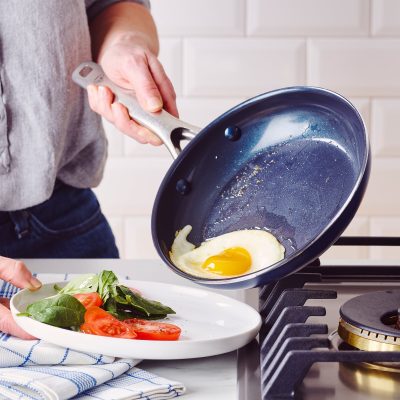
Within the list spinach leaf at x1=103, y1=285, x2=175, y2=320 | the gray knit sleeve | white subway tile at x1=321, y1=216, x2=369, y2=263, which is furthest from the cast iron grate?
white subway tile at x1=321, y1=216, x2=369, y2=263

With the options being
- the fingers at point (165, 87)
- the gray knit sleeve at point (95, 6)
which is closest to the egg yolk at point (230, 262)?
the fingers at point (165, 87)

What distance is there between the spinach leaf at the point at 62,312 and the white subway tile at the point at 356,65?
1521mm

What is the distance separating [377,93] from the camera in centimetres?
214

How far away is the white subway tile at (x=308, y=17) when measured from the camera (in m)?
2.11

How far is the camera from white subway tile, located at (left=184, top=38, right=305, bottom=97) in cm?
212

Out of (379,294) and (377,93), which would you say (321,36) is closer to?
(377,93)

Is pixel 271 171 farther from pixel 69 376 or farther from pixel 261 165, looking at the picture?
pixel 69 376

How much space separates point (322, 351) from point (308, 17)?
1641 millimetres

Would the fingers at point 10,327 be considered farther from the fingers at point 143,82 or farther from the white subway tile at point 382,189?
the white subway tile at point 382,189

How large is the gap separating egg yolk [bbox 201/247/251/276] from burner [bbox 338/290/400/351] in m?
0.12

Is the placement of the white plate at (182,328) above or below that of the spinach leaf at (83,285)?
below

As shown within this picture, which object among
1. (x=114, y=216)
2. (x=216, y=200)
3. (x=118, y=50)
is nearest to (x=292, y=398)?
(x=216, y=200)

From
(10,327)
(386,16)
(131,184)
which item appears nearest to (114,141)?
(131,184)

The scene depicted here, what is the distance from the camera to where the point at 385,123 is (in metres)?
2.13
